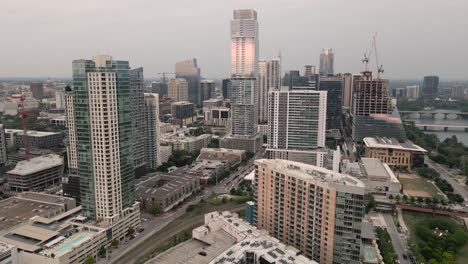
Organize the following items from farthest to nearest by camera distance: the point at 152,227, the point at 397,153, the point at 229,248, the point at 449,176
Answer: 1. the point at 397,153
2. the point at 449,176
3. the point at 152,227
4. the point at 229,248

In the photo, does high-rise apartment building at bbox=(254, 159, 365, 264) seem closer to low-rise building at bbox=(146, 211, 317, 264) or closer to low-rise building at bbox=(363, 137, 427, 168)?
low-rise building at bbox=(146, 211, 317, 264)

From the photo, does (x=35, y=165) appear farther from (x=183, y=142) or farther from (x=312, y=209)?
(x=312, y=209)

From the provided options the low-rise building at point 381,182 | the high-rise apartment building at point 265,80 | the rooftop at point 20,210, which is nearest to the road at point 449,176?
the low-rise building at point 381,182

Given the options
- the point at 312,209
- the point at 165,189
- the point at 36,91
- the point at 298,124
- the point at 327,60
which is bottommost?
the point at 165,189

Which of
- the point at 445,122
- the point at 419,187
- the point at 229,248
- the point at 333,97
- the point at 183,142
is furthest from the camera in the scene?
the point at 445,122

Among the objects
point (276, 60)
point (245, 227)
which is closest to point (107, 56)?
point (245, 227)

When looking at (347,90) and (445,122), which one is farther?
(445,122)

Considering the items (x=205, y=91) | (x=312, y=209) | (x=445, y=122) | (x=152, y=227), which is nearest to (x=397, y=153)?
(x=312, y=209)
